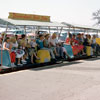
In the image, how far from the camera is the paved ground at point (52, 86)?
6578 millimetres

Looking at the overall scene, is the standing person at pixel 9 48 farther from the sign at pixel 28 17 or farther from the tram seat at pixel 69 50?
the tram seat at pixel 69 50

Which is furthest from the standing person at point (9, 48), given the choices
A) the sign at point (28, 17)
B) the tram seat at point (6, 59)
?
the sign at point (28, 17)

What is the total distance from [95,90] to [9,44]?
4.70 meters

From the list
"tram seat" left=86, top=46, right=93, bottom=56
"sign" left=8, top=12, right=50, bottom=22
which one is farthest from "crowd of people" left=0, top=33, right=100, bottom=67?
"sign" left=8, top=12, right=50, bottom=22

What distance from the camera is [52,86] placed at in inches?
304

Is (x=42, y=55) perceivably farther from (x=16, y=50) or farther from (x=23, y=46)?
(x=16, y=50)

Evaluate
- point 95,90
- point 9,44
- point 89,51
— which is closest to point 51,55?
point 9,44

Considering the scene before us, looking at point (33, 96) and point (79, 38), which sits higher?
point (79, 38)

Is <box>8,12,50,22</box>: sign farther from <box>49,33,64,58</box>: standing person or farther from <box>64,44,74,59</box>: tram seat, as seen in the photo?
<box>64,44,74,59</box>: tram seat

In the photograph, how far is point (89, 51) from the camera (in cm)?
1614

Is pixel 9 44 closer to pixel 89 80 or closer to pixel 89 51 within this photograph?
pixel 89 80

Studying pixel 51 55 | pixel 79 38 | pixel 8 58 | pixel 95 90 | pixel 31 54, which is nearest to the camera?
pixel 95 90

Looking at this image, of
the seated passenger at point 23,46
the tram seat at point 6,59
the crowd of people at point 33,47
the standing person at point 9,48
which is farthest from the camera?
the seated passenger at point 23,46

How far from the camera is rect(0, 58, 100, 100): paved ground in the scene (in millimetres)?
6578
